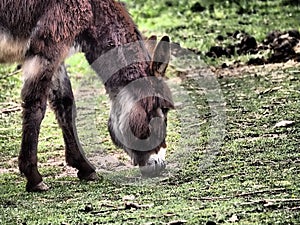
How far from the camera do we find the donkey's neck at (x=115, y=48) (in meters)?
6.58

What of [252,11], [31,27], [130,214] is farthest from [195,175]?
[252,11]

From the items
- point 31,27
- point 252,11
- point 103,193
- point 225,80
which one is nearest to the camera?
point 103,193

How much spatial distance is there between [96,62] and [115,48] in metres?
0.21

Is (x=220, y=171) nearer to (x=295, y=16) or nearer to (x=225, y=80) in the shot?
(x=225, y=80)

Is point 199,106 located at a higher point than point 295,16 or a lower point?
lower

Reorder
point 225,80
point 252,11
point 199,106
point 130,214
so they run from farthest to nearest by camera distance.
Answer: point 252,11
point 225,80
point 199,106
point 130,214

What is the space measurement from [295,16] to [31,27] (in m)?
7.10

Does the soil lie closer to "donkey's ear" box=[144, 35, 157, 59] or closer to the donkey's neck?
"donkey's ear" box=[144, 35, 157, 59]

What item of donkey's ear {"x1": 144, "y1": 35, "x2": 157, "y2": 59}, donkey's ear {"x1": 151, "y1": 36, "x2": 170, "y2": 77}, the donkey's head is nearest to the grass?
the donkey's head

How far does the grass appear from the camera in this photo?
515 centimetres

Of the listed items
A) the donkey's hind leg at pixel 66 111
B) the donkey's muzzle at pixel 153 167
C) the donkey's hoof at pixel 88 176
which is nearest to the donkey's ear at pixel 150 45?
the donkey's hind leg at pixel 66 111

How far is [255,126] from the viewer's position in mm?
7660

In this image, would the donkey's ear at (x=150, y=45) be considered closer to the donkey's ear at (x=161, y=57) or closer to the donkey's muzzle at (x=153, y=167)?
the donkey's ear at (x=161, y=57)

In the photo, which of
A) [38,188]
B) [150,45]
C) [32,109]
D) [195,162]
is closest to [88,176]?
[38,188]
